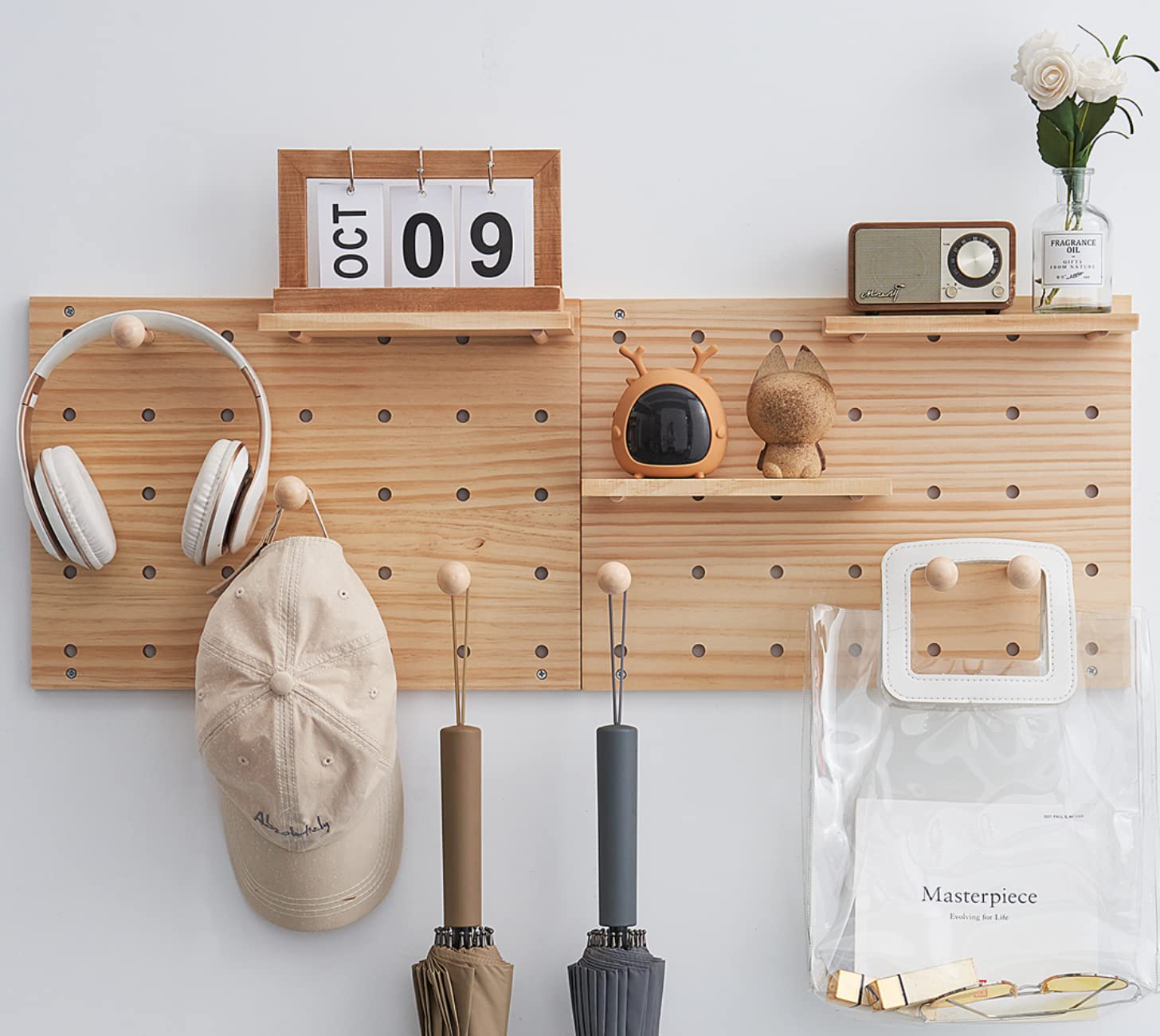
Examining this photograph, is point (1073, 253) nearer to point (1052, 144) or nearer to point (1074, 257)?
point (1074, 257)

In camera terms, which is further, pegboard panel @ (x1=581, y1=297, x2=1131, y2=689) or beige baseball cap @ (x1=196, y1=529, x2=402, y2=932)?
pegboard panel @ (x1=581, y1=297, x2=1131, y2=689)

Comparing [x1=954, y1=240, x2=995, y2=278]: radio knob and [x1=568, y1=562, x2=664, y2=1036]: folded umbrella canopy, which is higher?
[x1=954, y1=240, x2=995, y2=278]: radio knob

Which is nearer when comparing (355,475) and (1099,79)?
(1099,79)

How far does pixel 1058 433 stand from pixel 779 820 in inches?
18.0

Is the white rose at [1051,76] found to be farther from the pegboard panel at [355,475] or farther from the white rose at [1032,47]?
the pegboard panel at [355,475]

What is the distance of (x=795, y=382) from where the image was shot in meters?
0.99

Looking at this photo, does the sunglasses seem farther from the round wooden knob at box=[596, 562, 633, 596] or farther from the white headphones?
the white headphones

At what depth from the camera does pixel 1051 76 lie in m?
0.97

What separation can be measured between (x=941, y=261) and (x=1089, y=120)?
186 mm

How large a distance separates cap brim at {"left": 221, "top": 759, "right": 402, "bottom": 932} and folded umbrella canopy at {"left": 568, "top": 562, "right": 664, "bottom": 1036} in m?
0.20

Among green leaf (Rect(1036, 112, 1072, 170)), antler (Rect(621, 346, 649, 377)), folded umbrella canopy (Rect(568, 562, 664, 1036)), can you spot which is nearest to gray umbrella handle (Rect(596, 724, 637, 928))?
folded umbrella canopy (Rect(568, 562, 664, 1036))

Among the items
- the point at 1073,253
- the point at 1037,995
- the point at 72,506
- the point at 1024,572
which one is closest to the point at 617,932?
the point at 1037,995

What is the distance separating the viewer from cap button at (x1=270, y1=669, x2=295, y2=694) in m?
0.96

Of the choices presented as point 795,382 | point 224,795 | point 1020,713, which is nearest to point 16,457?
point 224,795
